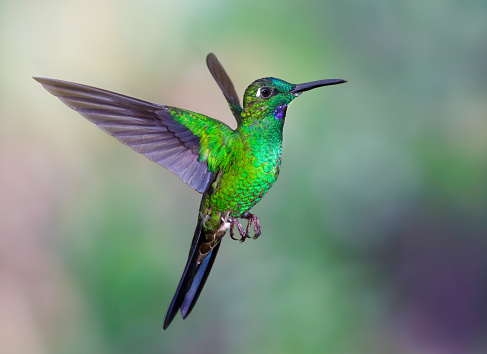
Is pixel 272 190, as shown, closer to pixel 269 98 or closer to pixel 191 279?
pixel 191 279

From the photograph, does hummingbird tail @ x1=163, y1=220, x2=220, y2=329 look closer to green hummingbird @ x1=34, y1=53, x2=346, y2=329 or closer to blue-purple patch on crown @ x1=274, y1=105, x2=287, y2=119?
green hummingbird @ x1=34, y1=53, x2=346, y2=329

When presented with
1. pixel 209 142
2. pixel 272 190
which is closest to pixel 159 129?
pixel 209 142

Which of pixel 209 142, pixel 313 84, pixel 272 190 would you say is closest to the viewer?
pixel 313 84

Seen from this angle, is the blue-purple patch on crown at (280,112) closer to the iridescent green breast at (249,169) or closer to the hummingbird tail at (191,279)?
the iridescent green breast at (249,169)

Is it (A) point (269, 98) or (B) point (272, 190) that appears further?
(B) point (272, 190)

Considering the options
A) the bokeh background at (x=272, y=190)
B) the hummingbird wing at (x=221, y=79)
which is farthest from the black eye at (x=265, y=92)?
the bokeh background at (x=272, y=190)

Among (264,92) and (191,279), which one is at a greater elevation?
(264,92)
